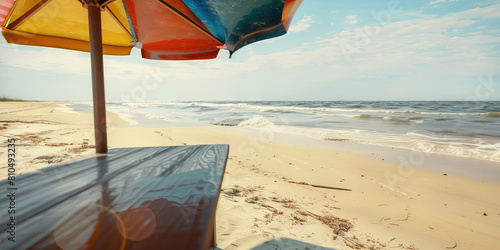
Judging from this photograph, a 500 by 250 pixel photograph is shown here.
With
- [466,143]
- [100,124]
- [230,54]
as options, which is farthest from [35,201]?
[466,143]

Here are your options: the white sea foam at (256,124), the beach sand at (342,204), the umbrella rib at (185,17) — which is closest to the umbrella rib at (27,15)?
the umbrella rib at (185,17)

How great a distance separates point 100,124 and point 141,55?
1.61m

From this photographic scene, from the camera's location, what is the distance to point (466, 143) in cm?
806

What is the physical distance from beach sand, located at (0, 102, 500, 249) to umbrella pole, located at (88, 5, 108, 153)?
23 cm

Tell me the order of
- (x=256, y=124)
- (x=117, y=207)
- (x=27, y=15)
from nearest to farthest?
(x=117, y=207) < (x=27, y=15) < (x=256, y=124)

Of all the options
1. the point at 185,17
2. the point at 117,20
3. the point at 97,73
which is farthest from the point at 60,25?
the point at 185,17

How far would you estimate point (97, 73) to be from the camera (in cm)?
212

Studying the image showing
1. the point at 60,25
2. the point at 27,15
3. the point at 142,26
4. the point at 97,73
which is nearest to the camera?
the point at 97,73

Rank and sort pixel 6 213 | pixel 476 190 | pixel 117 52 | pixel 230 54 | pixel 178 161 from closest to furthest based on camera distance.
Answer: pixel 6 213, pixel 178 161, pixel 230 54, pixel 117 52, pixel 476 190

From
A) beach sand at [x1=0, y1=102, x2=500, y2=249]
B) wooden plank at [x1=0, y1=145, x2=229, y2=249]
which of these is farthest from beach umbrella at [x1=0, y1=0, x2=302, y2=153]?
beach sand at [x1=0, y1=102, x2=500, y2=249]

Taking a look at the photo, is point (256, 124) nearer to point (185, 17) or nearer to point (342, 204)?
point (342, 204)

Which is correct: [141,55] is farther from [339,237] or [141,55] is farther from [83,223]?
[339,237]

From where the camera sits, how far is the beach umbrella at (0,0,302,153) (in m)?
2.03

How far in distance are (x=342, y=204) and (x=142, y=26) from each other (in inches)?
151
